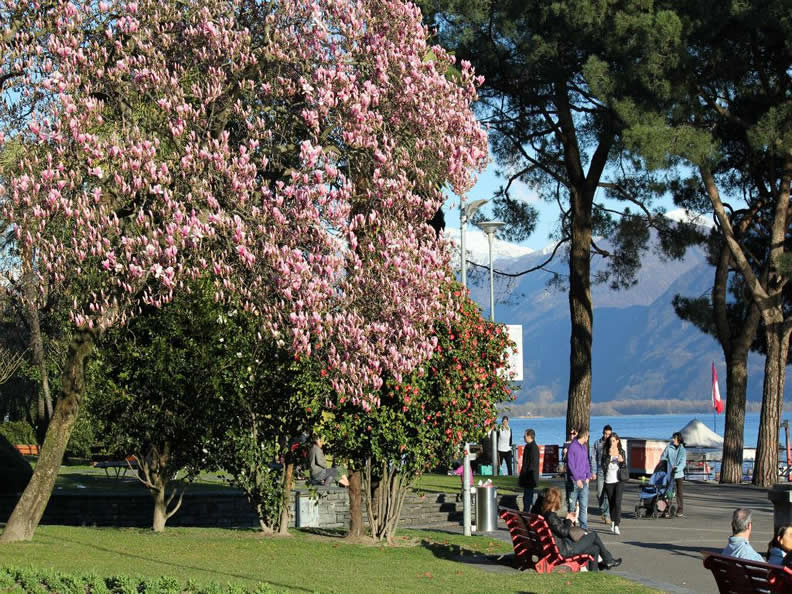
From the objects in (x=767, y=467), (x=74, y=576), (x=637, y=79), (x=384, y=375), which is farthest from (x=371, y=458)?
(x=767, y=467)

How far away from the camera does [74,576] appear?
39.5 feet

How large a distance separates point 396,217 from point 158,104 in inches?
137

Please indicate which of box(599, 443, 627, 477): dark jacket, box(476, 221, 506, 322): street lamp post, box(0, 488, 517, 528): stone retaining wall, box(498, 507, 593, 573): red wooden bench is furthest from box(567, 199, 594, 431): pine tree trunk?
box(498, 507, 593, 573): red wooden bench

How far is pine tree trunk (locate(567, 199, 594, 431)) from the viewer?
105 feet

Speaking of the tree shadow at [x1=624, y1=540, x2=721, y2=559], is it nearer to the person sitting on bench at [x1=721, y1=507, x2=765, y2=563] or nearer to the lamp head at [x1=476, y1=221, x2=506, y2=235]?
the person sitting on bench at [x1=721, y1=507, x2=765, y2=563]

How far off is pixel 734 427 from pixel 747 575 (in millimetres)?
25926

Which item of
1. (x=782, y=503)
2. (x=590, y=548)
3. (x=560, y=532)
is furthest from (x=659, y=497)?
(x=560, y=532)

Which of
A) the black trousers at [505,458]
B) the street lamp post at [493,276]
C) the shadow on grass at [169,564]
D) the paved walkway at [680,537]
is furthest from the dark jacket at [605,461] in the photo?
the black trousers at [505,458]

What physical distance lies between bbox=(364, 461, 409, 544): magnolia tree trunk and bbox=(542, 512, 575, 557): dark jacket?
379 centimetres

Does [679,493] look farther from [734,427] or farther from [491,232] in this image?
[491,232]

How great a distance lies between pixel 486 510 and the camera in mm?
21234

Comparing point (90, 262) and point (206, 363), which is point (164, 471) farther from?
point (90, 262)

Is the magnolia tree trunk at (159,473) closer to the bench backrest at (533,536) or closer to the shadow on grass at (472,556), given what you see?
the shadow on grass at (472,556)

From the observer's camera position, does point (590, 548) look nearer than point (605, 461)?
Yes
